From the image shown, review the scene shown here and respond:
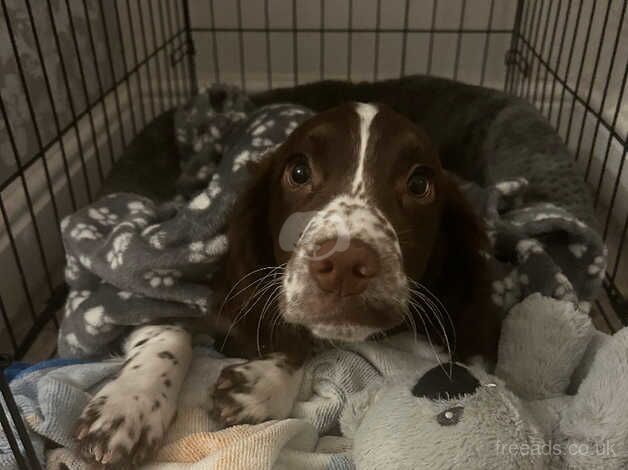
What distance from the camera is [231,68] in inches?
126

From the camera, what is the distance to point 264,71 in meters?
3.19

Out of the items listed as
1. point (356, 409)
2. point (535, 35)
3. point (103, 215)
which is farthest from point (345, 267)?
point (535, 35)

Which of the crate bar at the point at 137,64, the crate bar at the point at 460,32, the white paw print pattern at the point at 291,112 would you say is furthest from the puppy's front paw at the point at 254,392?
the crate bar at the point at 460,32

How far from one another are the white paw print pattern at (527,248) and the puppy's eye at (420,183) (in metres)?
0.41

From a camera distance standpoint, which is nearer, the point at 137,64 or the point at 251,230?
the point at 251,230

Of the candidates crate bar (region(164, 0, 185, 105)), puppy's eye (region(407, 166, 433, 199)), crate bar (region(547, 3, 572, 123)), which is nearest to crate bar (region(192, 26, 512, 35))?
crate bar (region(164, 0, 185, 105))

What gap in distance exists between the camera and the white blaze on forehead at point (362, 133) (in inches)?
53.0

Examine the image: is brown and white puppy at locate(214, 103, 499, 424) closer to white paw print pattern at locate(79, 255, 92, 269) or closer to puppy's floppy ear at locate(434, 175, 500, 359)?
puppy's floppy ear at locate(434, 175, 500, 359)

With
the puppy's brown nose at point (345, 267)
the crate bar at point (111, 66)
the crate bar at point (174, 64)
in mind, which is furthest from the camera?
the crate bar at point (174, 64)

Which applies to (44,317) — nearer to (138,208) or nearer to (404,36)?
(138,208)

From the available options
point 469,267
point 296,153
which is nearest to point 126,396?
point 296,153

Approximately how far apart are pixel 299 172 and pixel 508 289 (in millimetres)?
629

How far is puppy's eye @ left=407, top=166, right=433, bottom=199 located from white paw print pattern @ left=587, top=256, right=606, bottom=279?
55 centimetres

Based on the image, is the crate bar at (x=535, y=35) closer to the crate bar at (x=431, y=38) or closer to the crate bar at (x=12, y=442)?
the crate bar at (x=431, y=38)
